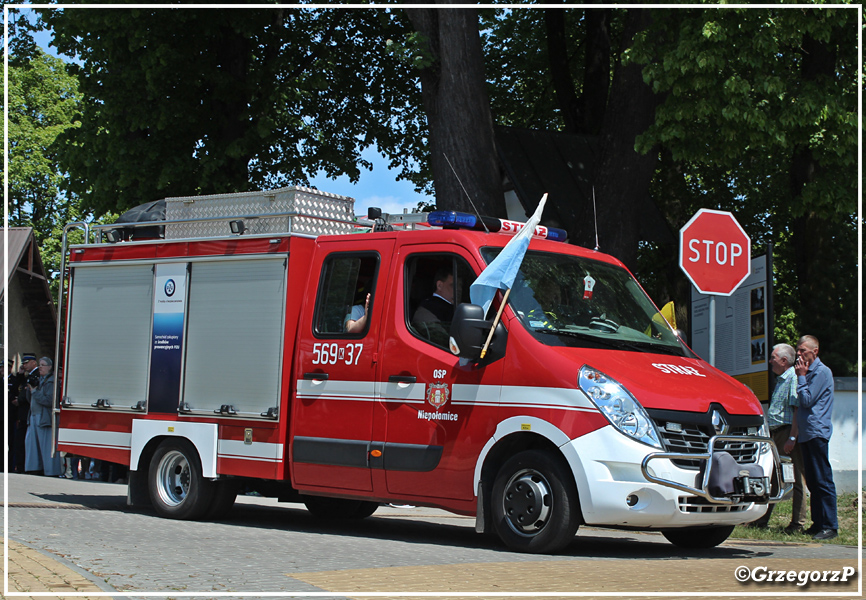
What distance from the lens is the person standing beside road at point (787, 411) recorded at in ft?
35.8

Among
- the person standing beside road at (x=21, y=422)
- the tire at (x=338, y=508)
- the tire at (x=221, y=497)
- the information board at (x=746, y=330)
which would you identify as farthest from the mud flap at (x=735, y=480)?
the person standing beside road at (x=21, y=422)

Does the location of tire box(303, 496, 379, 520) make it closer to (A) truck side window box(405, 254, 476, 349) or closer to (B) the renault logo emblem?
(A) truck side window box(405, 254, 476, 349)

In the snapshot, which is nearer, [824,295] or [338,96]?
[824,295]

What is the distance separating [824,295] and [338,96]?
11.0 m

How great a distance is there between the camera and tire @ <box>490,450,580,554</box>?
320 inches

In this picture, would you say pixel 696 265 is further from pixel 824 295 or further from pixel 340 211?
pixel 824 295

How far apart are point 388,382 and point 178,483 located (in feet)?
10.0

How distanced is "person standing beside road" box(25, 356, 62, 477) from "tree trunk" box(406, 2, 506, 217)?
773cm

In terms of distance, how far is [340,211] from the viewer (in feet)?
35.6

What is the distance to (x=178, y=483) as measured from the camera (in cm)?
1113

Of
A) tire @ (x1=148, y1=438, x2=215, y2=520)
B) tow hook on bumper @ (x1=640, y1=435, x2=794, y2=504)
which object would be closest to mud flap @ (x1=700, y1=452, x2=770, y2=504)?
tow hook on bumper @ (x1=640, y1=435, x2=794, y2=504)

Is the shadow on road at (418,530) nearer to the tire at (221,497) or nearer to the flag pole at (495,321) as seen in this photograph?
the tire at (221,497)

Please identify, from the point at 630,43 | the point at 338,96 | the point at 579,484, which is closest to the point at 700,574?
the point at 579,484

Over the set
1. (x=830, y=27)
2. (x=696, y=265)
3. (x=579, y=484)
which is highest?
(x=830, y=27)
